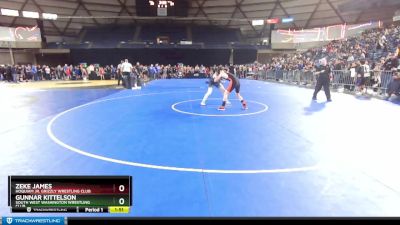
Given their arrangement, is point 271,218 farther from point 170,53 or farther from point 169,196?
point 170,53

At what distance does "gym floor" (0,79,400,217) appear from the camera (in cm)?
197

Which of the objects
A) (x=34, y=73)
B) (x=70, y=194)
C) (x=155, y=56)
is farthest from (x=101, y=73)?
(x=70, y=194)

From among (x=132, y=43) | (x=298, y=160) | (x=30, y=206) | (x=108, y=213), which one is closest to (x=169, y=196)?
(x=108, y=213)

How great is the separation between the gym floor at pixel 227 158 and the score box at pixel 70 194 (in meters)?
0.37

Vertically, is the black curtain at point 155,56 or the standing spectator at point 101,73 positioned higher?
the black curtain at point 155,56

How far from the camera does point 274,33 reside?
18.0 m

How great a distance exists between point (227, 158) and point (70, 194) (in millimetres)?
1863

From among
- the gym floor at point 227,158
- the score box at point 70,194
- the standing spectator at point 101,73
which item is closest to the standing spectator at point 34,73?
the standing spectator at point 101,73

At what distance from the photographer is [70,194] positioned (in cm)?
151

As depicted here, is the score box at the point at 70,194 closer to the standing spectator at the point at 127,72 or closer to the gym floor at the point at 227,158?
the gym floor at the point at 227,158

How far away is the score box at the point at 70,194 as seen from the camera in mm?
1480

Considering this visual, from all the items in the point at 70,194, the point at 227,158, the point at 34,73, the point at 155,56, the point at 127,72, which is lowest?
the point at 227,158

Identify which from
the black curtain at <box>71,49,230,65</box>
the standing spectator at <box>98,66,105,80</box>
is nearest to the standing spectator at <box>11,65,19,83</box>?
the black curtain at <box>71,49,230,65</box>

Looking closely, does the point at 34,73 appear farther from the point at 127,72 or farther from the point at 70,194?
the point at 70,194
